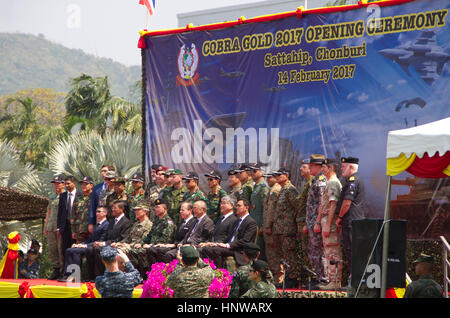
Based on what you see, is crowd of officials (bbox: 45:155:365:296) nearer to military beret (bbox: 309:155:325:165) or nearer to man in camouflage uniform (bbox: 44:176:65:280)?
military beret (bbox: 309:155:325:165)

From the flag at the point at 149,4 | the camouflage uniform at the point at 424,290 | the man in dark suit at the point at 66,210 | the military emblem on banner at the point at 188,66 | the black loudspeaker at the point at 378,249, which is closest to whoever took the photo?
the camouflage uniform at the point at 424,290

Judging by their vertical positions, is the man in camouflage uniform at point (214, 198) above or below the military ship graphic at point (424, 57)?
below

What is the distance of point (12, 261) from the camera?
1140 centimetres

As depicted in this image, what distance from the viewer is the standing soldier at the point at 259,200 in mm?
10016

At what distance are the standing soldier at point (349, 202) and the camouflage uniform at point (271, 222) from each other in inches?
49.3

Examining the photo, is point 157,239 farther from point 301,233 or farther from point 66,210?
point 66,210

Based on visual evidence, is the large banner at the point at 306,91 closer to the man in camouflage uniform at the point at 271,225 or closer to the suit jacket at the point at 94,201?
the man in camouflage uniform at the point at 271,225

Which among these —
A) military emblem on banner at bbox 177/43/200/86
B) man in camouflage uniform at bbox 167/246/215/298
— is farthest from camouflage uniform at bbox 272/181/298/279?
man in camouflage uniform at bbox 167/246/215/298

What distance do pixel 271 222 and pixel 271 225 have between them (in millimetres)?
51

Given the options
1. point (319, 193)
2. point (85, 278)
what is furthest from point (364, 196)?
point (85, 278)

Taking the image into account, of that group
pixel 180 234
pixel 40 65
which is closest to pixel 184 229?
pixel 180 234

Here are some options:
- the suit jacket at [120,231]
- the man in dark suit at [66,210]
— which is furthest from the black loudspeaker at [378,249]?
the man in dark suit at [66,210]

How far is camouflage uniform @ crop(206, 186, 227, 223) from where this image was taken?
33.5 feet
